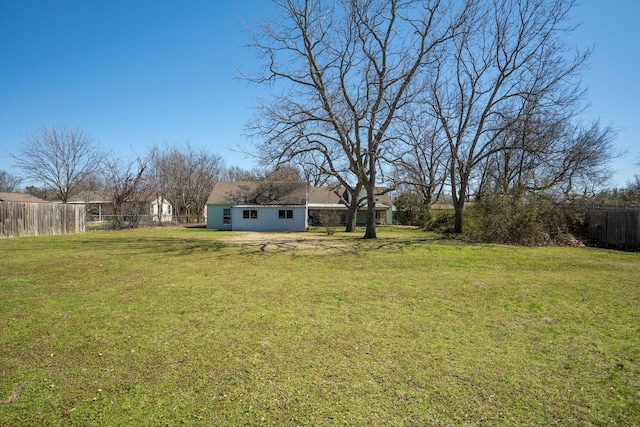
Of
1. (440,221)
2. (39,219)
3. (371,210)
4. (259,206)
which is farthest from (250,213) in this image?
(440,221)

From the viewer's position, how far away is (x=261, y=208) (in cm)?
2839

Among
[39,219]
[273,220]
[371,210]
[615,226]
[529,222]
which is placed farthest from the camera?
[273,220]

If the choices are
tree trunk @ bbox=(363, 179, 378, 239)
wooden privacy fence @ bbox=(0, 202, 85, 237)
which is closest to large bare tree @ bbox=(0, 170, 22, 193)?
wooden privacy fence @ bbox=(0, 202, 85, 237)

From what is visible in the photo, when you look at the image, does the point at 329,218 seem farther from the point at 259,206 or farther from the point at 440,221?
the point at 440,221

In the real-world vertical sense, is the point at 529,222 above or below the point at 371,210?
below

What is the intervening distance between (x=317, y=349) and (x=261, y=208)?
2476 cm

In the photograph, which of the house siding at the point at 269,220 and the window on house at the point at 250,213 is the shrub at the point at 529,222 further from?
the window on house at the point at 250,213

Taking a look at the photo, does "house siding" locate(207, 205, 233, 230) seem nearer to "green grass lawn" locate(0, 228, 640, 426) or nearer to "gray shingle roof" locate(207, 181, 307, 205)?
"gray shingle roof" locate(207, 181, 307, 205)

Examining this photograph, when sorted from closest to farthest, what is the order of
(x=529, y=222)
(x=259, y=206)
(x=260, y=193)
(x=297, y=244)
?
1. (x=529, y=222)
2. (x=297, y=244)
3. (x=259, y=206)
4. (x=260, y=193)

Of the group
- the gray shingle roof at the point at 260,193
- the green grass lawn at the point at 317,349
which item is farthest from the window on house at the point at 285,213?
the green grass lawn at the point at 317,349

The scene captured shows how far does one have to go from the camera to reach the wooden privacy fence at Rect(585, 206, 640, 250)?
15.4 meters

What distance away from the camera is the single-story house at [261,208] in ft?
93.1

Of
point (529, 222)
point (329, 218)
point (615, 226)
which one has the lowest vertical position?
point (615, 226)

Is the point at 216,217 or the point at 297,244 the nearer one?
the point at 297,244
